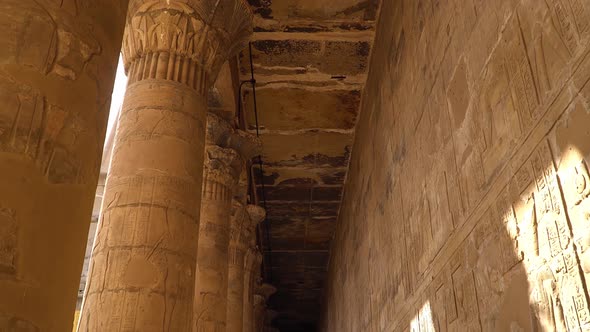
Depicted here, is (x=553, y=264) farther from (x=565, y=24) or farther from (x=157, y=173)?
(x=157, y=173)

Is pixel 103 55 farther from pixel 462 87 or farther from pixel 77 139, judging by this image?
pixel 462 87

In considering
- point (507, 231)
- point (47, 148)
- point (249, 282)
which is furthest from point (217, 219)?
point (47, 148)

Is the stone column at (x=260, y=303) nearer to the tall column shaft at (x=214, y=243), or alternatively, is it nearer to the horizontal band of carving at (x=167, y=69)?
the tall column shaft at (x=214, y=243)

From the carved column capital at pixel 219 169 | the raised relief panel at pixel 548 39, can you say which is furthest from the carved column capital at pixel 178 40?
the raised relief panel at pixel 548 39

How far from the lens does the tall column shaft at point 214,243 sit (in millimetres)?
7402

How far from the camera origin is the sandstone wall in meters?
2.68

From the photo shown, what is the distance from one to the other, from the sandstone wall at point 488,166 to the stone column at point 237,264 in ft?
11.9

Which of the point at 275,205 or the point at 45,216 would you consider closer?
the point at 45,216

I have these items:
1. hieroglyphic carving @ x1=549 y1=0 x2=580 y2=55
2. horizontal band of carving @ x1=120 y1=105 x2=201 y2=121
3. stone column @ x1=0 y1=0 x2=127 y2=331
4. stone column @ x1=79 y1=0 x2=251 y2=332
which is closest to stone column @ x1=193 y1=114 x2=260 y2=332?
stone column @ x1=79 y1=0 x2=251 y2=332

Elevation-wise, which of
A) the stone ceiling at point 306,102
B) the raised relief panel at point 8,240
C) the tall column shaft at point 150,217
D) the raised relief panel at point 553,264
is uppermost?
the stone ceiling at point 306,102

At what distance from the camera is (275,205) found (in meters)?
14.5

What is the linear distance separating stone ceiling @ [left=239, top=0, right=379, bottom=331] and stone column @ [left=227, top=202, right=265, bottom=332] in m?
1.90

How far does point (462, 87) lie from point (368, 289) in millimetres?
5545

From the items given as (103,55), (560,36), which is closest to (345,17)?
(560,36)
